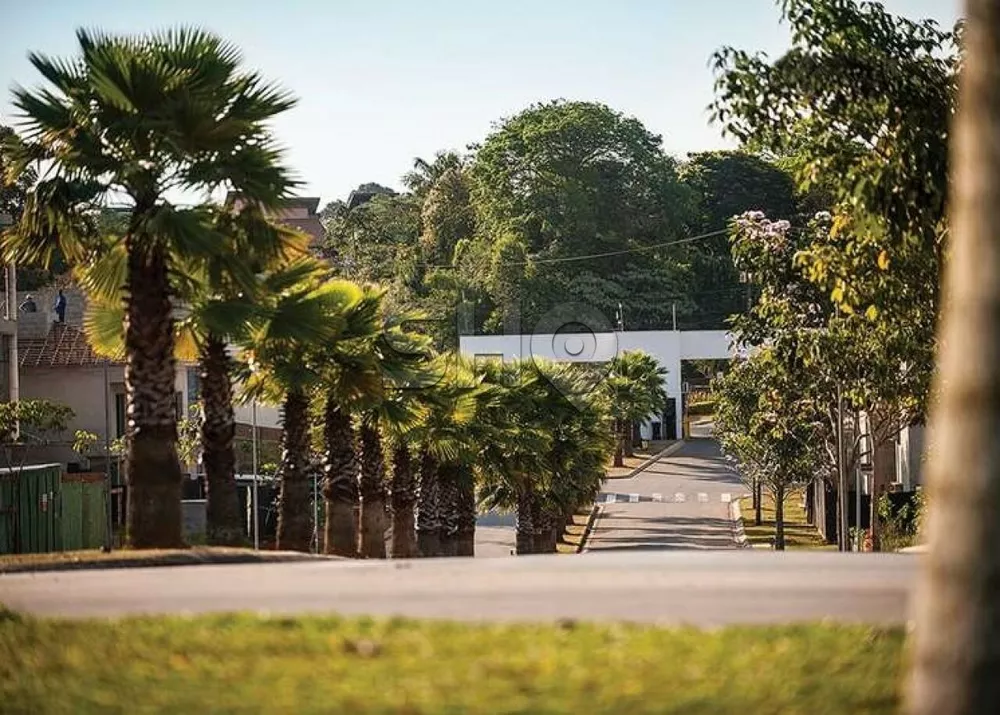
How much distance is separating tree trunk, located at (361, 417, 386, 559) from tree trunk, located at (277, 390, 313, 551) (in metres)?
5.01

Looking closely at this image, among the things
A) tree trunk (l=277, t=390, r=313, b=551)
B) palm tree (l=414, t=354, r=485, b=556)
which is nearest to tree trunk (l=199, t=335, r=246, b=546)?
Result: tree trunk (l=277, t=390, r=313, b=551)

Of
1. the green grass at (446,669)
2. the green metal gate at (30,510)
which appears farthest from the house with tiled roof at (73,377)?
the green grass at (446,669)

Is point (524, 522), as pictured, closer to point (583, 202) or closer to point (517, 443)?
point (517, 443)

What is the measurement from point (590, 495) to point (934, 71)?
143 ft

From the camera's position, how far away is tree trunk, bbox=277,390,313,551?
33.4 m

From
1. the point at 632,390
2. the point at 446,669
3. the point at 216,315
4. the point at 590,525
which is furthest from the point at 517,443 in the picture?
the point at 632,390

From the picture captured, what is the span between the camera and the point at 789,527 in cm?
7294

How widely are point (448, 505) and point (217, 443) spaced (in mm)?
18227

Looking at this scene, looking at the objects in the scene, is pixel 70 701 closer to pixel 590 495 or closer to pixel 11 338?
pixel 11 338

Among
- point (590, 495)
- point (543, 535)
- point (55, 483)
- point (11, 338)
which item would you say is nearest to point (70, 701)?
point (55, 483)

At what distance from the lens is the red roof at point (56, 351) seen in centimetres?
6425

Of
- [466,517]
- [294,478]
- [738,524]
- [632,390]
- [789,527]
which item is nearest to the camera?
[294,478]

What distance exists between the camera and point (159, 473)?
972 inches

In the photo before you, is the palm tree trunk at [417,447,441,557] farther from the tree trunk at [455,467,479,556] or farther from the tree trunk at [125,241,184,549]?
the tree trunk at [125,241,184,549]
